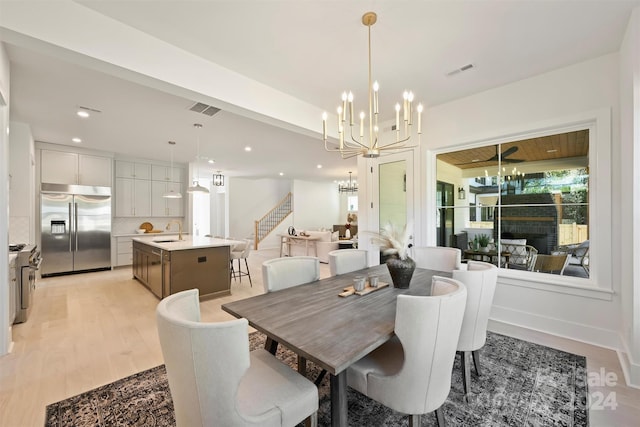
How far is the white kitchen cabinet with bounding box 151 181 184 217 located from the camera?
7.10 m

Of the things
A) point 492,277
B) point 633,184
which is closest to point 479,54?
point 633,184

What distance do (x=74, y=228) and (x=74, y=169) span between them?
1.29m

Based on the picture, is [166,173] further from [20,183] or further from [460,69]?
[460,69]

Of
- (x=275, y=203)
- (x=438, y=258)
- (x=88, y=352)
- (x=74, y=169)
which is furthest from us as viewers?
(x=275, y=203)

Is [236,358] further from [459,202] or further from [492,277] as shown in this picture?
[459,202]

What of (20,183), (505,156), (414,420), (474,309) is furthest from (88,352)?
(505,156)

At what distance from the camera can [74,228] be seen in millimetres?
5688

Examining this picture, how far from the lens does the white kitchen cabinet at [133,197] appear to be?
21.6ft

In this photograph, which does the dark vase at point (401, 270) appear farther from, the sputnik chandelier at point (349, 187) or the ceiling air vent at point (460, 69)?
the sputnik chandelier at point (349, 187)

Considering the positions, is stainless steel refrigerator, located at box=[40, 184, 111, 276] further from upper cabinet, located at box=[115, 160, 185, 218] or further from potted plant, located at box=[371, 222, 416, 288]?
potted plant, located at box=[371, 222, 416, 288]

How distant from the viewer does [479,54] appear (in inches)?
98.7

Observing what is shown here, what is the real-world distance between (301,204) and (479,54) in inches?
360

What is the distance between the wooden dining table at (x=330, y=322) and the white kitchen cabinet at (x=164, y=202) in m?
6.62

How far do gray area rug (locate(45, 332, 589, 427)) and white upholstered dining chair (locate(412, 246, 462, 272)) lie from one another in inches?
37.3
